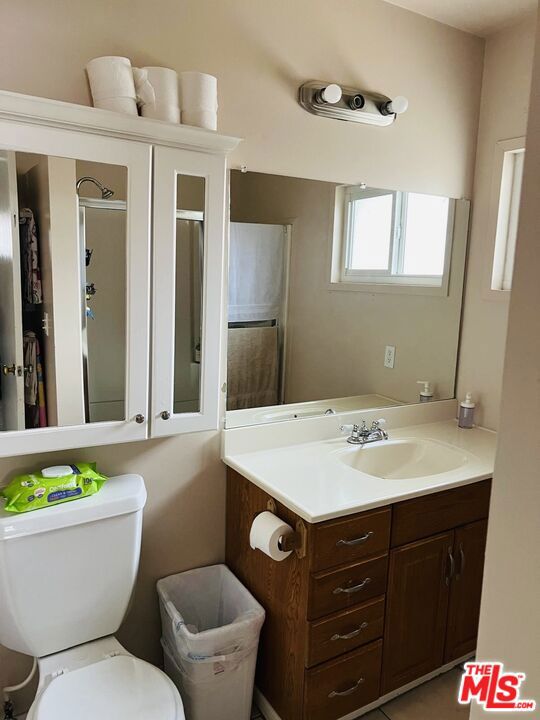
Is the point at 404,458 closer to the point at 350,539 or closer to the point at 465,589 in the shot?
the point at 465,589

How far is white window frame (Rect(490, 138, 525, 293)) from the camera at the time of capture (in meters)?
2.25

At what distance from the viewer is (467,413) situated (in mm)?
2377

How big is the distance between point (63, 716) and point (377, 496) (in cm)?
99

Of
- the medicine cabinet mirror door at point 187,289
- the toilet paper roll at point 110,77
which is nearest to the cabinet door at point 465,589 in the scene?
the medicine cabinet mirror door at point 187,289

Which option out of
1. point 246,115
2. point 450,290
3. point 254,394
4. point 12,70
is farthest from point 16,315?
point 450,290

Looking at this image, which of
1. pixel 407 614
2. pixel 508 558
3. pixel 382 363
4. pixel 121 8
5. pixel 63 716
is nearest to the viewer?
pixel 508 558

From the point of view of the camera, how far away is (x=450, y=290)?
2.40 meters

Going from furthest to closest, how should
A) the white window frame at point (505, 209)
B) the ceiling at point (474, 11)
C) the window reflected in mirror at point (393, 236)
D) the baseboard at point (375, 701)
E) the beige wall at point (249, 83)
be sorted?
the white window frame at point (505, 209) → the window reflected in mirror at point (393, 236) → the ceiling at point (474, 11) → the baseboard at point (375, 701) → the beige wall at point (249, 83)

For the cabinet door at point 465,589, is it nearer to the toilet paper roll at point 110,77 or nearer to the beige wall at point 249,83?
the beige wall at point 249,83

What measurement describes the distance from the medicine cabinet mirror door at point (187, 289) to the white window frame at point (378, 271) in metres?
0.58

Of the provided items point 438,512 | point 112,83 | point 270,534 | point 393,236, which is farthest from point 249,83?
point 438,512

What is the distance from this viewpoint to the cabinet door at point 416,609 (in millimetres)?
1725

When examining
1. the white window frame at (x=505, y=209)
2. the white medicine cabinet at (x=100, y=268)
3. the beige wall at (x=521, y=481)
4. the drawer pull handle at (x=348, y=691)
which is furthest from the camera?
the white window frame at (x=505, y=209)

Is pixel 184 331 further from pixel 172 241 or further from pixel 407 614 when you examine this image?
pixel 407 614
